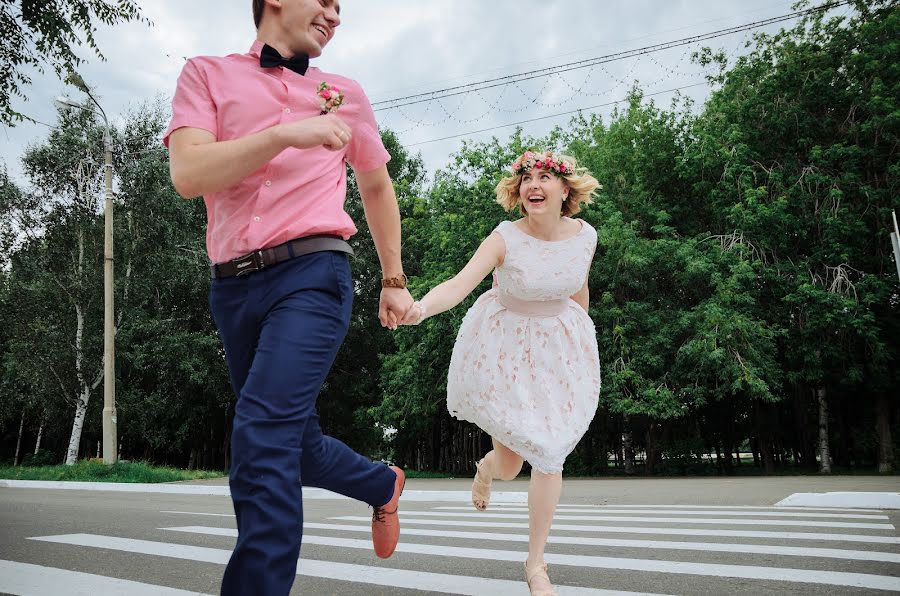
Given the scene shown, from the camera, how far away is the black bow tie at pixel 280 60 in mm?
2447

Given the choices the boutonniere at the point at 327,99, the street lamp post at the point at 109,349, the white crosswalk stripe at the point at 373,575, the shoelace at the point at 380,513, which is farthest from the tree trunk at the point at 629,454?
the boutonniere at the point at 327,99

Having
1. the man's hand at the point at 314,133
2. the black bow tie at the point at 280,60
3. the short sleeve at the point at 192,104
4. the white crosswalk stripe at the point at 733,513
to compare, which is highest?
the black bow tie at the point at 280,60

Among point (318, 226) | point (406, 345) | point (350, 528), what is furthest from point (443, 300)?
point (406, 345)

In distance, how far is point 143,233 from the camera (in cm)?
2567

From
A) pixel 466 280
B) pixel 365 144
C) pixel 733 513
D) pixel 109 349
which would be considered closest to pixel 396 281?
pixel 365 144

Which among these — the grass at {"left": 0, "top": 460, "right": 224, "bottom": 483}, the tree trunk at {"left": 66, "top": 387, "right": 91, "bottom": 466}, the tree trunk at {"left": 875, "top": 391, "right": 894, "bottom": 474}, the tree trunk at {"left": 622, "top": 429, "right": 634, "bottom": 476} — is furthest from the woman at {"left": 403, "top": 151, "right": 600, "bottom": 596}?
the tree trunk at {"left": 66, "top": 387, "right": 91, "bottom": 466}

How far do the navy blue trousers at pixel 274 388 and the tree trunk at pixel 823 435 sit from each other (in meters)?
21.5

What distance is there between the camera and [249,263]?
7.44 ft

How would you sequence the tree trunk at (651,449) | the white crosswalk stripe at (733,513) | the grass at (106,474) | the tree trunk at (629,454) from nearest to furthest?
the white crosswalk stripe at (733,513), the grass at (106,474), the tree trunk at (651,449), the tree trunk at (629,454)

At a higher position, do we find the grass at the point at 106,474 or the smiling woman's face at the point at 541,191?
the smiling woman's face at the point at 541,191

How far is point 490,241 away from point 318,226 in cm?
168

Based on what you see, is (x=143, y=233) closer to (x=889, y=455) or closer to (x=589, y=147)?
(x=589, y=147)

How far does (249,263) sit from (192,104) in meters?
0.51

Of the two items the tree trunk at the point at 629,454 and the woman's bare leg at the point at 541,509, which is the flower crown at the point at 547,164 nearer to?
the woman's bare leg at the point at 541,509
